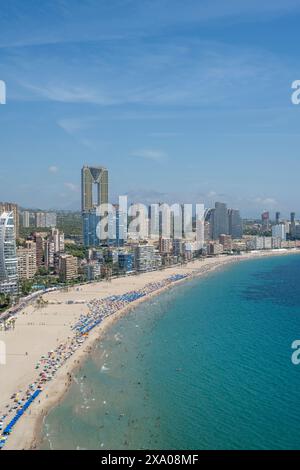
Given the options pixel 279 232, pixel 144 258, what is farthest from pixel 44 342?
pixel 279 232

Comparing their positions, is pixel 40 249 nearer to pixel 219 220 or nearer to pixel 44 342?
pixel 44 342

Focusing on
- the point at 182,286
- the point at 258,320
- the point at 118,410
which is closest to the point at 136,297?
the point at 182,286

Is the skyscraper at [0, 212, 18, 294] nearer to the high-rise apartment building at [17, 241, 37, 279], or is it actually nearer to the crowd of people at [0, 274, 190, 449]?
the crowd of people at [0, 274, 190, 449]

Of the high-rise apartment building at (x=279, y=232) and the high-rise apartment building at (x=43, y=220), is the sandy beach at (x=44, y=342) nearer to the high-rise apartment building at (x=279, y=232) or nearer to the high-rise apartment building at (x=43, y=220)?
the high-rise apartment building at (x=43, y=220)

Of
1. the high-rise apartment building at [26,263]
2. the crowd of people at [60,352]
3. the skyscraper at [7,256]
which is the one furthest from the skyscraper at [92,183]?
the skyscraper at [7,256]

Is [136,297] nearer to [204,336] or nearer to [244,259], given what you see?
[204,336]

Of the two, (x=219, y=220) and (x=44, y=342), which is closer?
(x=44, y=342)
